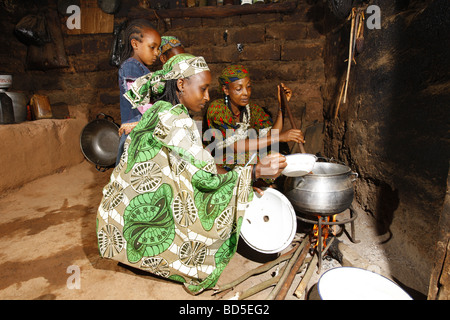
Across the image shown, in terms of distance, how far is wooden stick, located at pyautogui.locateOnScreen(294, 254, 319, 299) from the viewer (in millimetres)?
1663

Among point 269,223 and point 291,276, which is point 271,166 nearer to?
point 269,223

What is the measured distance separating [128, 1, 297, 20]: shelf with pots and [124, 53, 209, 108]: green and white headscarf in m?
2.26

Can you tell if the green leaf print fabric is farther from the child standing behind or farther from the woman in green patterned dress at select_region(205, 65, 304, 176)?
the woman in green patterned dress at select_region(205, 65, 304, 176)

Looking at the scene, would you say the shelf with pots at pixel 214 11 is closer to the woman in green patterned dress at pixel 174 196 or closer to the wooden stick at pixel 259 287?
the woman in green patterned dress at pixel 174 196

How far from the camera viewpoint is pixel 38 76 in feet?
14.2

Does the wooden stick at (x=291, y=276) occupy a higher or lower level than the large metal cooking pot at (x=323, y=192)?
lower

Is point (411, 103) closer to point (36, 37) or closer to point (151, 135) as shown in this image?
point (151, 135)

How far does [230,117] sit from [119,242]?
1.52 m

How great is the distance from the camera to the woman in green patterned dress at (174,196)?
1.55 m

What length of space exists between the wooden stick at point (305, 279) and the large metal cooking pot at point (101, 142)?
11.3 feet

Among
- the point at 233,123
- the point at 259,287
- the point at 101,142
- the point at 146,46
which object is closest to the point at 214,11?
the point at 146,46

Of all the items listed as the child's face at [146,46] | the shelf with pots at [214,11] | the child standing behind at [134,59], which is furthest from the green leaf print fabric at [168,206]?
the shelf with pots at [214,11]

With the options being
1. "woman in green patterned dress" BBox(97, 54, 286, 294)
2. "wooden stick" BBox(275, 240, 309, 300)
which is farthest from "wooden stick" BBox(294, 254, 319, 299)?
"woman in green patterned dress" BBox(97, 54, 286, 294)

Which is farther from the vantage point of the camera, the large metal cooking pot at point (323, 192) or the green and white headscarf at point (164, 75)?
the large metal cooking pot at point (323, 192)
